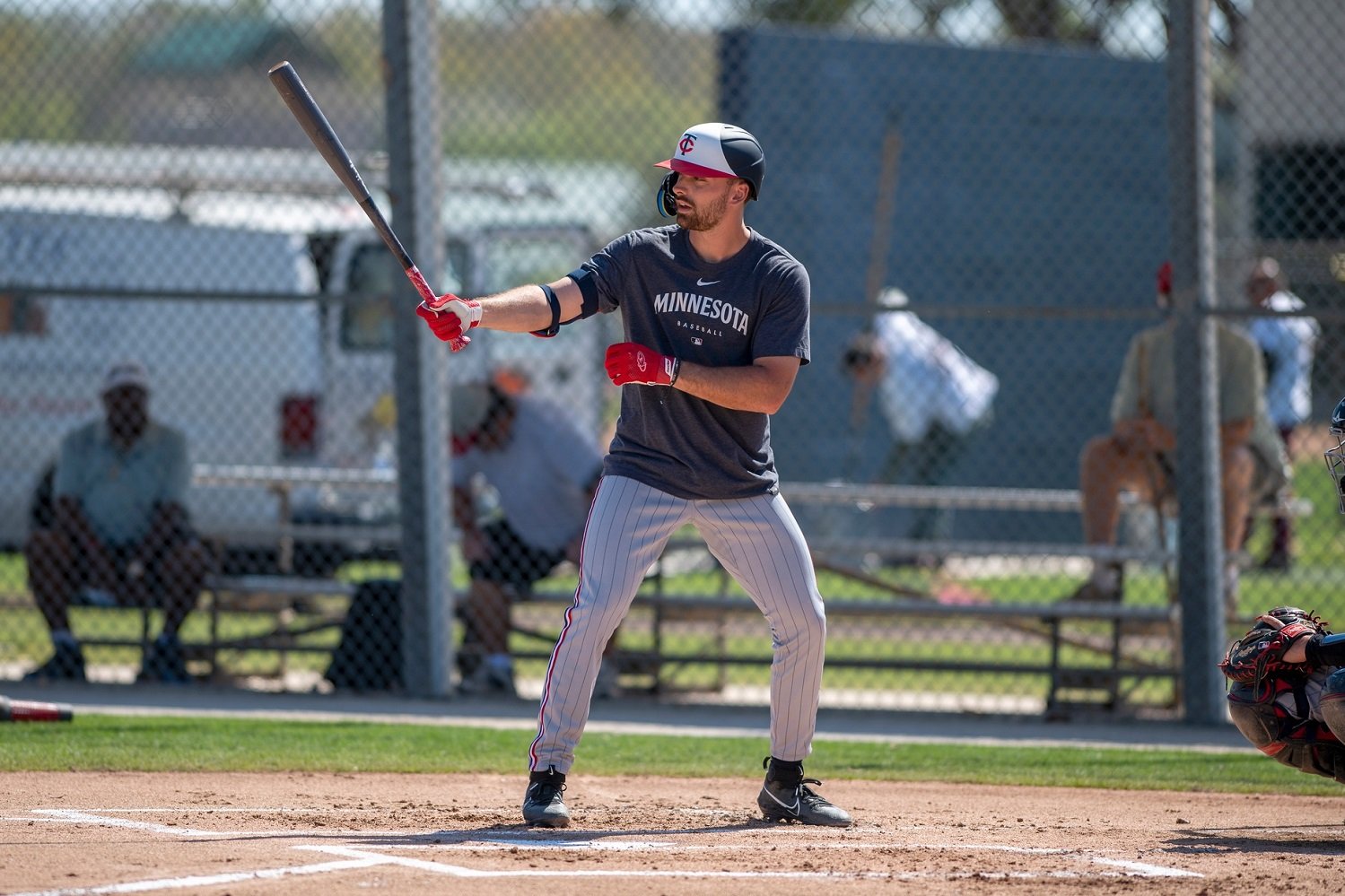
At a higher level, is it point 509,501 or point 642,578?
point 509,501

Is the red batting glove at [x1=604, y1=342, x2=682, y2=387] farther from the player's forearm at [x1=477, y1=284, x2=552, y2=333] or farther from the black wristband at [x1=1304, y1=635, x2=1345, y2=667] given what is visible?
the black wristband at [x1=1304, y1=635, x2=1345, y2=667]

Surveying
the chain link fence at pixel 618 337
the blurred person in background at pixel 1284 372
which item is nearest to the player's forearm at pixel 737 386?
the chain link fence at pixel 618 337

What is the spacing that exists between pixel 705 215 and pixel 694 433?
2.03 ft

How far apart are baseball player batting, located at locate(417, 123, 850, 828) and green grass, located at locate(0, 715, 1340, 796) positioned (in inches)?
50.7

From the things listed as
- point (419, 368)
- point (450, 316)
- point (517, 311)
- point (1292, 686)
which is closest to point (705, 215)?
point (517, 311)

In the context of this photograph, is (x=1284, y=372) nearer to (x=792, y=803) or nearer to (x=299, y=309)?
(x=299, y=309)

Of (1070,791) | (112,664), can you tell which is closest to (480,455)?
(112,664)

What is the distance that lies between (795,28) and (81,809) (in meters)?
9.94

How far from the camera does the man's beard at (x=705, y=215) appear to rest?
479 cm

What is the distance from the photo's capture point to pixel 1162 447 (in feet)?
26.0

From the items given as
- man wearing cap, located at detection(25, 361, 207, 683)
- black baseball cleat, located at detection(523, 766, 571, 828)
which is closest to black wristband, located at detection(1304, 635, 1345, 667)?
black baseball cleat, located at detection(523, 766, 571, 828)

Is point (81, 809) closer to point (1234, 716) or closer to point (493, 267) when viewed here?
point (1234, 716)

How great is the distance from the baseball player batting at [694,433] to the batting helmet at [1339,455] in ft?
4.90

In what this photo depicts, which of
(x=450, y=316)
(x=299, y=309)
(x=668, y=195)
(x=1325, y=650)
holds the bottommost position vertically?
(x=1325, y=650)
